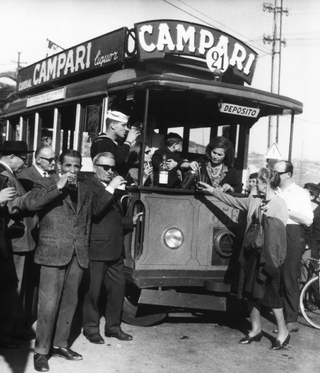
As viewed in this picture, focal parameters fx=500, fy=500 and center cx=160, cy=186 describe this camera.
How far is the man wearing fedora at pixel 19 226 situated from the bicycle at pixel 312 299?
3.20 m

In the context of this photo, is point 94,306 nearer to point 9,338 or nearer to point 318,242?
point 9,338

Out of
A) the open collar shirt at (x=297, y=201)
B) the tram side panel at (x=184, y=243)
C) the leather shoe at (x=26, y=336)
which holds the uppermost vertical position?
the open collar shirt at (x=297, y=201)

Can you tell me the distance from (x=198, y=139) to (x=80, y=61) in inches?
83.1

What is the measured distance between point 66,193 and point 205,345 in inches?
81.9

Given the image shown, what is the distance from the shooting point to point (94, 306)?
4.80 m

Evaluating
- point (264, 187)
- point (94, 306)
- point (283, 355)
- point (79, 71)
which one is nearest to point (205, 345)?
point (283, 355)

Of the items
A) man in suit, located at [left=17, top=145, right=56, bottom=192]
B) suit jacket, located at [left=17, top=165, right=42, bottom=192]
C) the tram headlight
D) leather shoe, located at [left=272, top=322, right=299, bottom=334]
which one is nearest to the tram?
the tram headlight

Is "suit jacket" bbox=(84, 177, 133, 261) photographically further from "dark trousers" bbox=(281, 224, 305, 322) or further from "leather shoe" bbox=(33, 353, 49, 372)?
"dark trousers" bbox=(281, 224, 305, 322)

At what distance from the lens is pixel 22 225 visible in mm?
4438

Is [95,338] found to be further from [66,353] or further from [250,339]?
[250,339]

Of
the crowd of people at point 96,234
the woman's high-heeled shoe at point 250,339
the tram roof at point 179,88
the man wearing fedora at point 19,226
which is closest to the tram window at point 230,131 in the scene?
the tram roof at point 179,88

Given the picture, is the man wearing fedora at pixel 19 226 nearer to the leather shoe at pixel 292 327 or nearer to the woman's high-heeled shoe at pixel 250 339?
the woman's high-heeled shoe at pixel 250 339

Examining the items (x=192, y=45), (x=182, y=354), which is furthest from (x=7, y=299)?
(x=192, y=45)

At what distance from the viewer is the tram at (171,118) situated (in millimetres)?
5168
